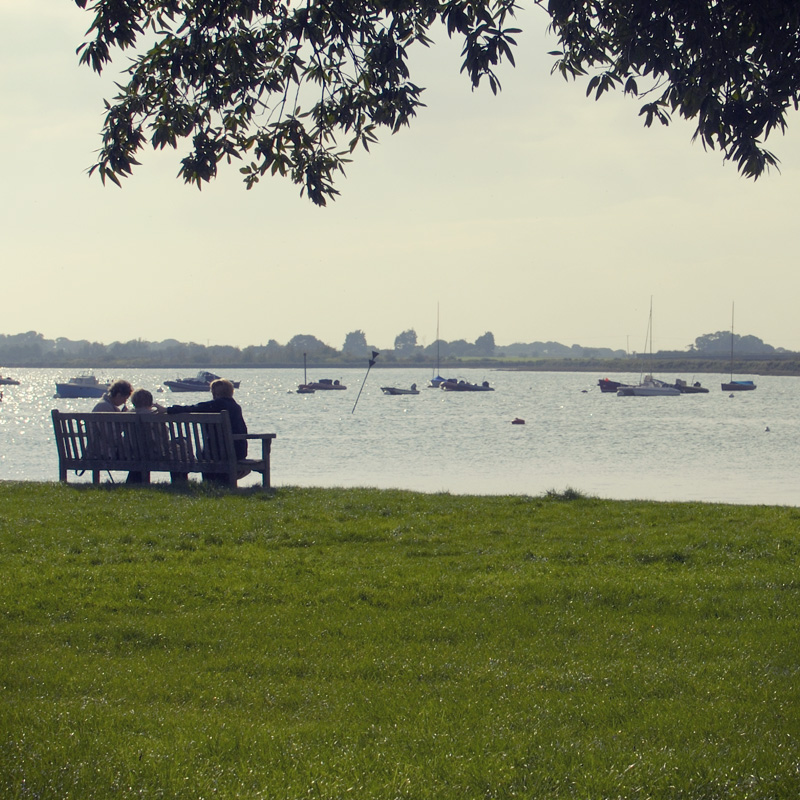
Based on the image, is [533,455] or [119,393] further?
[533,455]

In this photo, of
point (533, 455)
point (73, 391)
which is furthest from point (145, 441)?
point (73, 391)

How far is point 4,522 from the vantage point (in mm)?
10320

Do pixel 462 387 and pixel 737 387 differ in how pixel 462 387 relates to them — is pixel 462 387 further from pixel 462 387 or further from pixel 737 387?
pixel 737 387

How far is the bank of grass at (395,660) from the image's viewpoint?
4.37 m

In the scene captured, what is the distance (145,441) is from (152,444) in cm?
10

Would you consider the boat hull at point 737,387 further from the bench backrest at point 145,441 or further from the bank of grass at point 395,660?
the bank of grass at point 395,660

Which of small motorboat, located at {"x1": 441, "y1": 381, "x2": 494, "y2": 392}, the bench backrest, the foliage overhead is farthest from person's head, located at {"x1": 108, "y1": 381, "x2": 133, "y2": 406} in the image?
small motorboat, located at {"x1": 441, "y1": 381, "x2": 494, "y2": 392}

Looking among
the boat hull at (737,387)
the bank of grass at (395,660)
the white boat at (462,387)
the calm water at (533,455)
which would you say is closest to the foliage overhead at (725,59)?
the bank of grass at (395,660)

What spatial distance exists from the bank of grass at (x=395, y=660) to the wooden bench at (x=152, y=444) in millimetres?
2562

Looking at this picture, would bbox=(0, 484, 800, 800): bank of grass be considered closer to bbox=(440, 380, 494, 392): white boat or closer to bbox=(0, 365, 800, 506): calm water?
bbox=(0, 365, 800, 506): calm water

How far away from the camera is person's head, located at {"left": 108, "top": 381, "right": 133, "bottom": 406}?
47.4 feet

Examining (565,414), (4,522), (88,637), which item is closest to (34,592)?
(88,637)

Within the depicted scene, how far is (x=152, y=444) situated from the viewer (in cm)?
1334

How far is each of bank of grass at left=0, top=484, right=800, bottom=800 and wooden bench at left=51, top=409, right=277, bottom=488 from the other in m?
2.56
